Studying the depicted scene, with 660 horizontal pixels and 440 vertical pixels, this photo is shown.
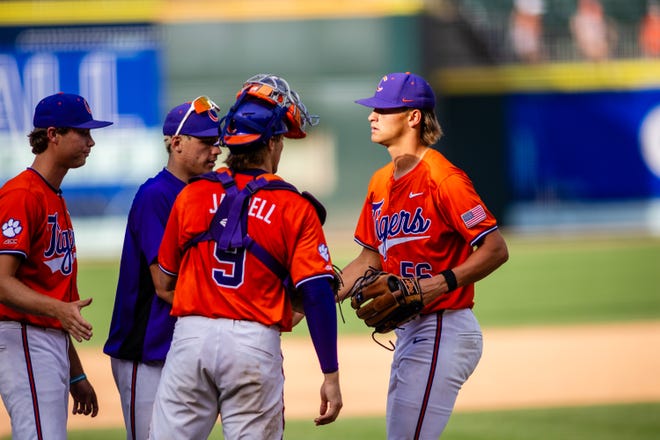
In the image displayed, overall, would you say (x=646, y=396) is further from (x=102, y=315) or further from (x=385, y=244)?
(x=102, y=315)

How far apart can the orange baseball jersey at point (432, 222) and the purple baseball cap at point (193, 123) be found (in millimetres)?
828

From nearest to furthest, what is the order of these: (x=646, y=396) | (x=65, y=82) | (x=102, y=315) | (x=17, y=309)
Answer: (x=17, y=309) < (x=646, y=396) < (x=102, y=315) < (x=65, y=82)

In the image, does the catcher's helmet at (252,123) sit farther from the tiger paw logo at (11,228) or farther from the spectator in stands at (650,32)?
the spectator in stands at (650,32)

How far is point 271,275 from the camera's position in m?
3.47

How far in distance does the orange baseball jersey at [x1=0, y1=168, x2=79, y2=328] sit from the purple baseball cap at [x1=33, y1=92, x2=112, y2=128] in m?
0.22

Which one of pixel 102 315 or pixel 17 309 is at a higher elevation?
pixel 17 309

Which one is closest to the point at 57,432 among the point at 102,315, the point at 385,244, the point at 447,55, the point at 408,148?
the point at 385,244

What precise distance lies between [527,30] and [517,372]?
62.2 ft

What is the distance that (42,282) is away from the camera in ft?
13.4

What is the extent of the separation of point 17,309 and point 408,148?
176 centimetres

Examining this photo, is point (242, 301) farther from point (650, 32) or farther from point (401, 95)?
point (650, 32)

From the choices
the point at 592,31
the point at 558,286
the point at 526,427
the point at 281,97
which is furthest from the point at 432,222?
the point at 592,31

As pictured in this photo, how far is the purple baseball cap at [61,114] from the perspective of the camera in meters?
4.16

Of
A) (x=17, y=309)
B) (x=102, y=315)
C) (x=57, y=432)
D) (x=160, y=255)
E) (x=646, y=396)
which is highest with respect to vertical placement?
(x=160, y=255)
